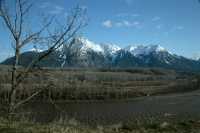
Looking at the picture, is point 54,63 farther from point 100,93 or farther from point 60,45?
point 100,93

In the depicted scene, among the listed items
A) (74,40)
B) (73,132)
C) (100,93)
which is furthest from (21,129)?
(100,93)

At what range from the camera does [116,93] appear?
198 feet

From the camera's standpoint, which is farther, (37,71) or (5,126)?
(37,71)

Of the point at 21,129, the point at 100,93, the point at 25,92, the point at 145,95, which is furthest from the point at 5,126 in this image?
the point at 145,95

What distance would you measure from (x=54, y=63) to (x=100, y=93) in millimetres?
48562

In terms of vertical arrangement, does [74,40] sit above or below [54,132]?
above

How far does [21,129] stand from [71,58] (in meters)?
3.06

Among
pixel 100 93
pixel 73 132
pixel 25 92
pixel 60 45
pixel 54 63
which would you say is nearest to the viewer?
pixel 73 132

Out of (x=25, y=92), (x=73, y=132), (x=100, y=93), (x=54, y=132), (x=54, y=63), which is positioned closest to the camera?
(x=54, y=132)

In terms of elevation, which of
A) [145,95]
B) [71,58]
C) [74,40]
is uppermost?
[74,40]

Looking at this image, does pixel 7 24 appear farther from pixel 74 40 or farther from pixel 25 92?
pixel 25 92

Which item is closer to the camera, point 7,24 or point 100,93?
point 7,24

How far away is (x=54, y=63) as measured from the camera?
37.3ft

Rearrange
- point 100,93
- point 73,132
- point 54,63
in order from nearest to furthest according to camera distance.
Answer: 1. point 73,132
2. point 54,63
3. point 100,93
